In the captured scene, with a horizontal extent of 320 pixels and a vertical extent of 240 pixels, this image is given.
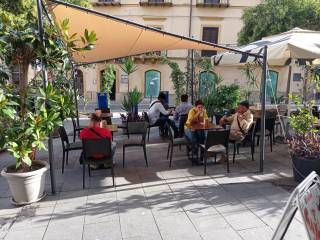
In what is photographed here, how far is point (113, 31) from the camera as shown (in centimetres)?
592

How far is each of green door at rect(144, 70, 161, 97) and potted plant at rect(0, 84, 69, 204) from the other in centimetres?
1940

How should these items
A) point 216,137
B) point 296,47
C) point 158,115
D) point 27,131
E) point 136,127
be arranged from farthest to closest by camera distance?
point 158,115
point 136,127
point 216,137
point 296,47
point 27,131

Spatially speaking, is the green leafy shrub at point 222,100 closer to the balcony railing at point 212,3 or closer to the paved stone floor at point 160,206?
the paved stone floor at point 160,206

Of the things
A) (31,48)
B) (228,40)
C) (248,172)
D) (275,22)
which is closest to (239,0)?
(228,40)

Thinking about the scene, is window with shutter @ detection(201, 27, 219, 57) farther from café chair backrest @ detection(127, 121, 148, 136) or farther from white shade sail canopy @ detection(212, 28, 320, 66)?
white shade sail canopy @ detection(212, 28, 320, 66)

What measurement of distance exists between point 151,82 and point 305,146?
63.1 ft

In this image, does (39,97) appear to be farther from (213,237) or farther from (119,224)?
(213,237)

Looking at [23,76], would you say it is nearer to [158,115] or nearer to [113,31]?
[113,31]

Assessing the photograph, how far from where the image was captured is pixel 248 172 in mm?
5660

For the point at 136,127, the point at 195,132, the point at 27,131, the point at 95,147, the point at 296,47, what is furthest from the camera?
the point at 136,127

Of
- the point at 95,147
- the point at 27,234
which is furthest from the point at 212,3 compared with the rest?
the point at 27,234

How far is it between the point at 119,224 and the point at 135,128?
388 cm

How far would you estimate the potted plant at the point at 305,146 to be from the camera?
484 cm

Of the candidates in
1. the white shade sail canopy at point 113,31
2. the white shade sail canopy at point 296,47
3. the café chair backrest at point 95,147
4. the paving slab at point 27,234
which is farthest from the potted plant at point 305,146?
the paving slab at point 27,234
